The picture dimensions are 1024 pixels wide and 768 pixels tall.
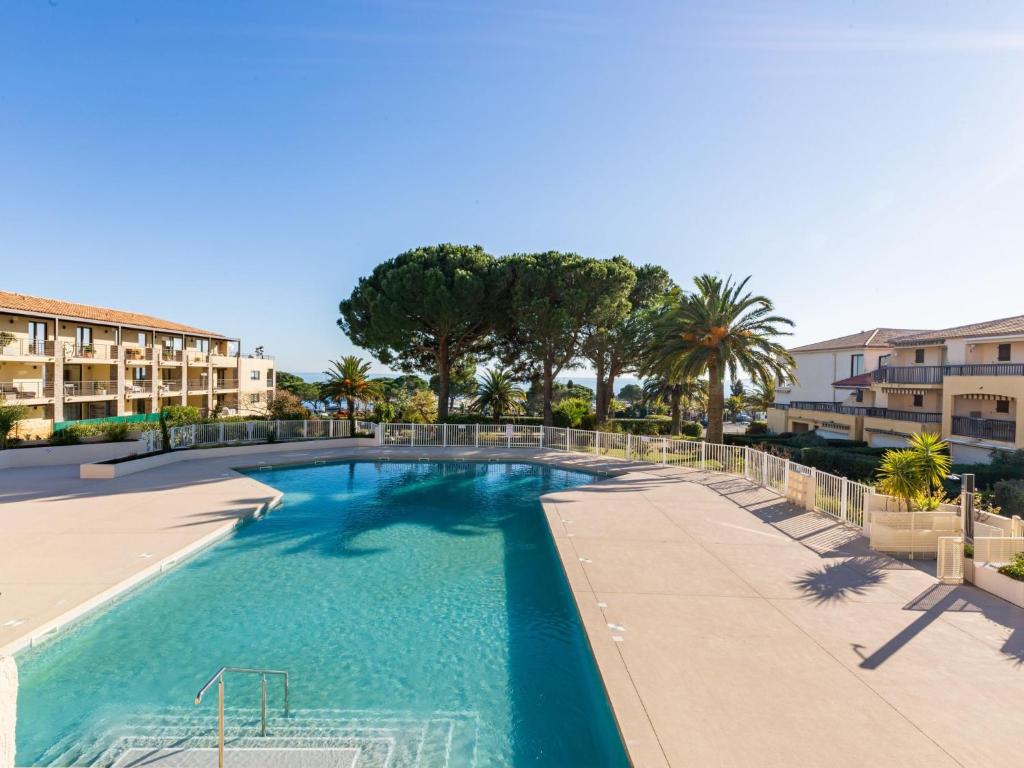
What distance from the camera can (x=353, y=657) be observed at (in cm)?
704

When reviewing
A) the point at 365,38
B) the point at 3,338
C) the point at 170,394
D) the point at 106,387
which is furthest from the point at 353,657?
the point at 170,394

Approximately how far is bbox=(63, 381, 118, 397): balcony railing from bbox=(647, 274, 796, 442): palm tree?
34458mm

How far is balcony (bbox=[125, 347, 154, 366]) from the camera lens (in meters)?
33.2

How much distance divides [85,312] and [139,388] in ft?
19.0

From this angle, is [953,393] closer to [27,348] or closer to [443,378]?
[443,378]

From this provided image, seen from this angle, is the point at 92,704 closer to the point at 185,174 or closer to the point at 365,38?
the point at 365,38

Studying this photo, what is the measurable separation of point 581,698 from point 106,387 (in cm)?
3730

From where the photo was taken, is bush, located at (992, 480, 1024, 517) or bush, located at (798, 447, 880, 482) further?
bush, located at (798, 447, 880, 482)

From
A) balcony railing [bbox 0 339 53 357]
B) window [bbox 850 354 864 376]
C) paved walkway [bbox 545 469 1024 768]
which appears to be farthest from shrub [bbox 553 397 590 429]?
balcony railing [bbox 0 339 53 357]

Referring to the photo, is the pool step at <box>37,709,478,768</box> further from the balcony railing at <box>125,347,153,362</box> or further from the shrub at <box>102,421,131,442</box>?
the balcony railing at <box>125,347,153,362</box>

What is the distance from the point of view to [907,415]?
1003 inches

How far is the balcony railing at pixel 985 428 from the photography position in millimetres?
19875

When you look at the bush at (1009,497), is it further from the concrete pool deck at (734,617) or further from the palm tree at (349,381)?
the palm tree at (349,381)

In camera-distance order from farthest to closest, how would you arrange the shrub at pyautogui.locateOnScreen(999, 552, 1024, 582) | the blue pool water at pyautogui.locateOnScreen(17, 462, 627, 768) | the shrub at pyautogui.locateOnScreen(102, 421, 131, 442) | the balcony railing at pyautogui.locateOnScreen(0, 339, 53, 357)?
the balcony railing at pyautogui.locateOnScreen(0, 339, 53, 357), the shrub at pyautogui.locateOnScreen(102, 421, 131, 442), the shrub at pyautogui.locateOnScreen(999, 552, 1024, 582), the blue pool water at pyautogui.locateOnScreen(17, 462, 627, 768)
